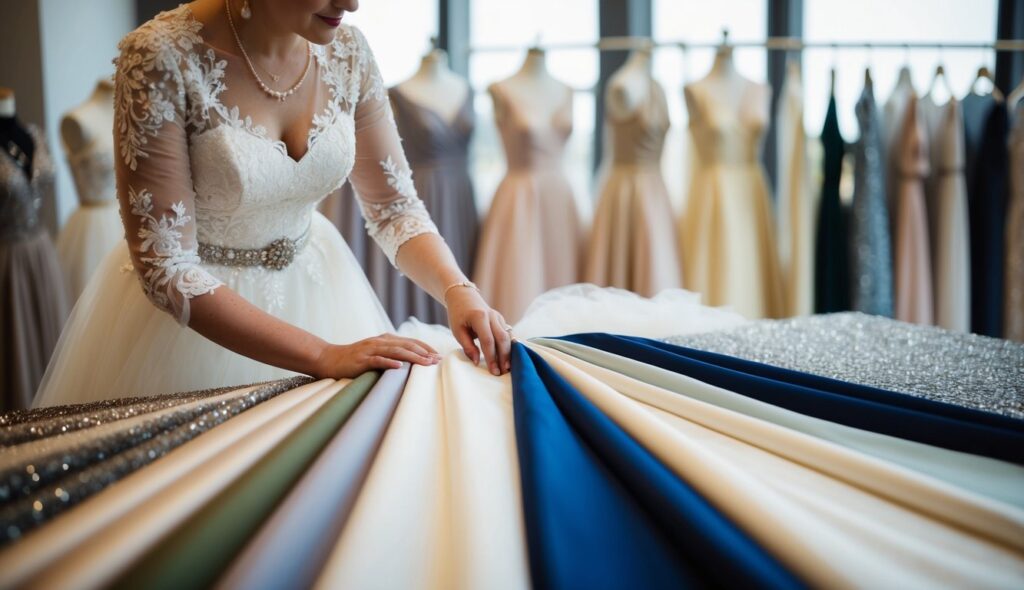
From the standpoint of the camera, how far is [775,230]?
3199mm

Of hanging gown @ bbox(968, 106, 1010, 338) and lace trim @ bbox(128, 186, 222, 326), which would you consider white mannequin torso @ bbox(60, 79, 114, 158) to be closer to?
lace trim @ bbox(128, 186, 222, 326)

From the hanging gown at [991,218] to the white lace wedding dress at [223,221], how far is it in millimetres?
1739

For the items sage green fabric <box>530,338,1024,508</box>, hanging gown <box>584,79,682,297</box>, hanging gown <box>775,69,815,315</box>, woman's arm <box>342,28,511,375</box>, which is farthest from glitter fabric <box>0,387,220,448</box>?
hanging gown <box>775,69,815,315</box>

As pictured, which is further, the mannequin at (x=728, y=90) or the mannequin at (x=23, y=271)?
the mannequin at (x=728, y=90)

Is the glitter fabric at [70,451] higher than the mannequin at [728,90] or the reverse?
the reverse

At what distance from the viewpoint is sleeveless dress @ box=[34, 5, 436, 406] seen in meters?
1.25

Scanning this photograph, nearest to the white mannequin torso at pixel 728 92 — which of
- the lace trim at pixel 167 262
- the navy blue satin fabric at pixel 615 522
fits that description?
the lace trim at pixel 167 262

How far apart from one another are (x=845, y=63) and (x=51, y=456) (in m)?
3.78

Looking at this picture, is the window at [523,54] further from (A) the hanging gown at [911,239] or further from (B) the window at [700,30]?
(A) the hanging gown at [911,239]

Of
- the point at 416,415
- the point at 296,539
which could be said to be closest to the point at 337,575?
the point at 296,539

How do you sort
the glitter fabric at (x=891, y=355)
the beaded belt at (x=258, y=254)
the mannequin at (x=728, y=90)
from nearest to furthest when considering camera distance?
the glitter fabric at (x=891, y=355) < the beaded belt at (x=258, y=254) < the mannequin at (x=728, y=90)

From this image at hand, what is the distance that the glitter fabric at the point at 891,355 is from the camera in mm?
1202

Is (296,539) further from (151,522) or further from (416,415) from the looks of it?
(416,415)

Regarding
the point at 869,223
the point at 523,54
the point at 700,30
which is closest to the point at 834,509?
the point at 869,223
